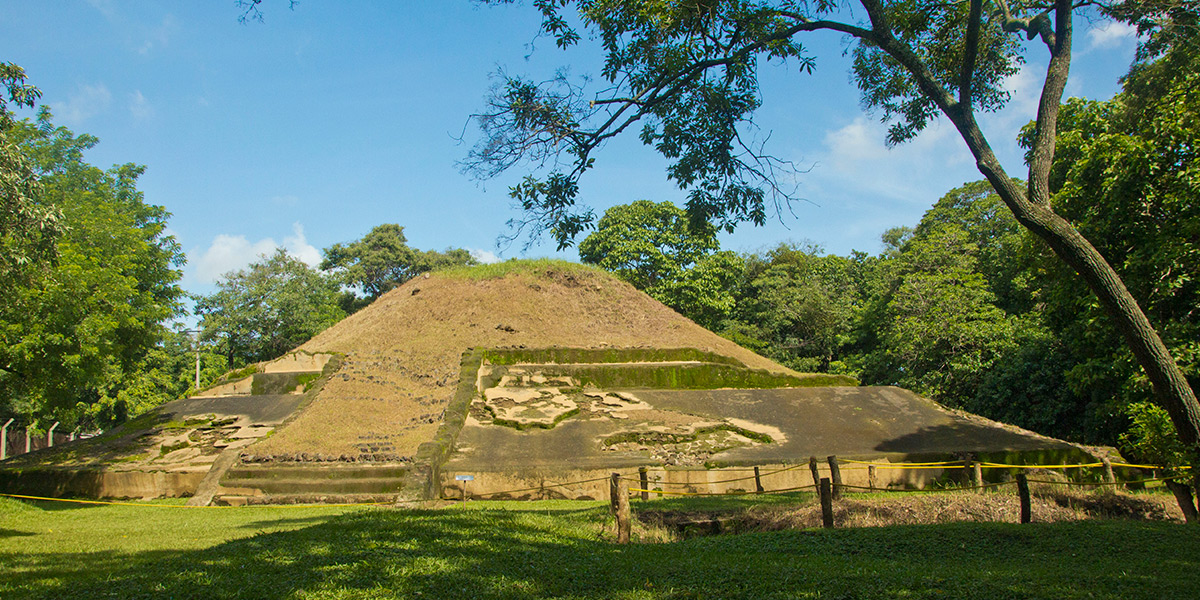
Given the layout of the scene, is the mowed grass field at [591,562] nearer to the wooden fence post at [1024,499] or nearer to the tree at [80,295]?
the wooden fence post at [1024,499]

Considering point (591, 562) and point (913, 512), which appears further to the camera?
point (913, 512)

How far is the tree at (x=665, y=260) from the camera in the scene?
97.9 ft

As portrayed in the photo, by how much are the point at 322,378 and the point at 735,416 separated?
35.4 ft

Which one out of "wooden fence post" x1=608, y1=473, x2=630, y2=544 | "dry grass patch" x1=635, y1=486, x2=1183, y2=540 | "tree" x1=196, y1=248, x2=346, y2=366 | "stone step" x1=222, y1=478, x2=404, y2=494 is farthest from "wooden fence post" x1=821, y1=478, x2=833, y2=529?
"tree" x1=196, y1=248, x2=346, y2=366

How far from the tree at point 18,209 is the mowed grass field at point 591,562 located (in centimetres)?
345

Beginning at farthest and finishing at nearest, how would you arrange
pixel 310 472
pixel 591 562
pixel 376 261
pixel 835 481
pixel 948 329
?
pixel 376 261
pixel 948 329
pixel 310 472
pixel 835 481
pixel 591 562

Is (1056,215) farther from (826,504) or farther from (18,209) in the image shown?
(18,209)

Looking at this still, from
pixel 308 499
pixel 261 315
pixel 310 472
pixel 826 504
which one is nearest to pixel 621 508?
pixel 826 504

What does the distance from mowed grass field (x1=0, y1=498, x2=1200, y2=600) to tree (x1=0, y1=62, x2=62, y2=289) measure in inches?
136

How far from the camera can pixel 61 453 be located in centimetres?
1500

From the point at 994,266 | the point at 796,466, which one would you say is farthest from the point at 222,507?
the point at 994,266

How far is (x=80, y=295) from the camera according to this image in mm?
13500

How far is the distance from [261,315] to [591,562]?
3076 cm

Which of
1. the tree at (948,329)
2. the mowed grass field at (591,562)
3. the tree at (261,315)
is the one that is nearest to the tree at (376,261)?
the tree at (261,315)
